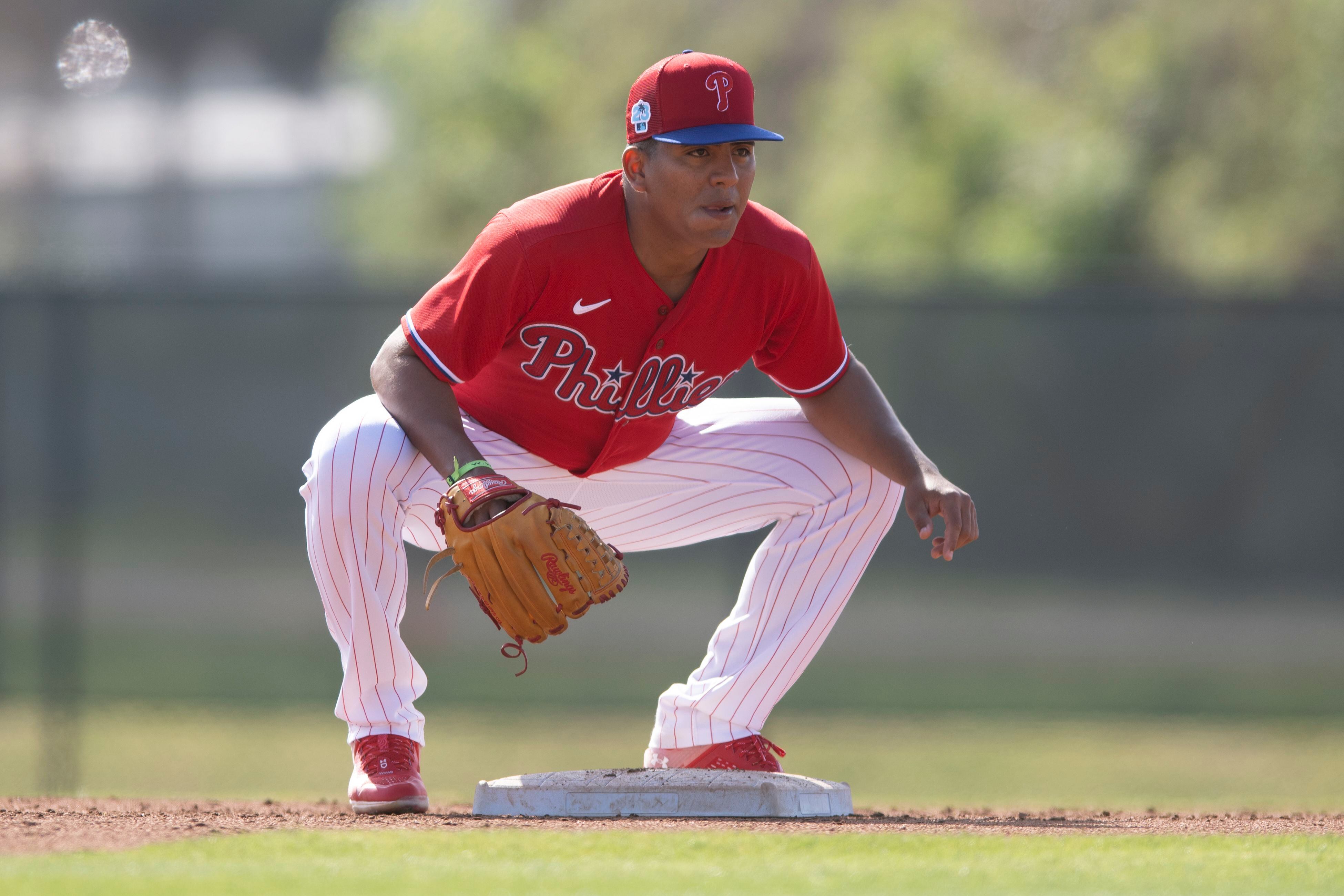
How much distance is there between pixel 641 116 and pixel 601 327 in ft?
1.46

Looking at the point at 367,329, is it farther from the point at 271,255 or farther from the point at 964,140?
the point at 271,255

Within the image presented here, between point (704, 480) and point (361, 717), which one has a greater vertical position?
point (704, 480)

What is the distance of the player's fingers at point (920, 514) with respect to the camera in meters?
2.99

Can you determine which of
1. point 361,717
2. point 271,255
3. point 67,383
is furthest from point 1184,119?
point 271,255

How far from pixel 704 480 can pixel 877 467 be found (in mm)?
421

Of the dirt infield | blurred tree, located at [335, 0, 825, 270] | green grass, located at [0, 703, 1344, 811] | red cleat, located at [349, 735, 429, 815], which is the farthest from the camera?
blurred tree, located at [335, 0, 825, 270]

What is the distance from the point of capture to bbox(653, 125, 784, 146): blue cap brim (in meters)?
2.78

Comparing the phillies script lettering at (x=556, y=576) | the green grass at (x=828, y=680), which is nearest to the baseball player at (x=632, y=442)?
the phillies script lettering at (x=556, y=576)

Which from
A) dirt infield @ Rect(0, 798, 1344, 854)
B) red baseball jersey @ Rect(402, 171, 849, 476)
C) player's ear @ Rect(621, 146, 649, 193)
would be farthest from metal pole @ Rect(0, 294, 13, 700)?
player's ear @ Rect(621, 146, 649, 193)

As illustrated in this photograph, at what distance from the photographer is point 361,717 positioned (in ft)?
9.20

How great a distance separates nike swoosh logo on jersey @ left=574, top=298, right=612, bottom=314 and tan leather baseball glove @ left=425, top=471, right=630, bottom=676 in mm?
474

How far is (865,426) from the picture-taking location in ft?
10.5

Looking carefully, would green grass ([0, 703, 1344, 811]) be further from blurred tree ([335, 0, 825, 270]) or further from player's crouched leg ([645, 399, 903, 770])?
blurred tree ([335, 0, 825, 270])

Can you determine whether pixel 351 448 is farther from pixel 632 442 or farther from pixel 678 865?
pixel 678 865
